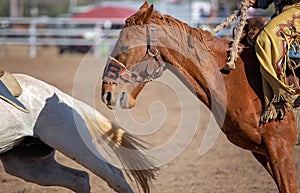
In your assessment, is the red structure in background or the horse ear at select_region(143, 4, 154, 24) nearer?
the horse ear at select_region(143, 4, 154, 24)

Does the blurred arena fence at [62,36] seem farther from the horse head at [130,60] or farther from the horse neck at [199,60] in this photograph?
the horse head at [130,60]

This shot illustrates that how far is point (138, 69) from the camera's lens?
3.64 m

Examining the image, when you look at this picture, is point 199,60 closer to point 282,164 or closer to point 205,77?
point 205,77

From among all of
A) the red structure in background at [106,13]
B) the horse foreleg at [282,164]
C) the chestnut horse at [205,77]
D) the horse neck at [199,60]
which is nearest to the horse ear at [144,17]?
the chestnut horse at [205,77]

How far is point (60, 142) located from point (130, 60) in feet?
3.43

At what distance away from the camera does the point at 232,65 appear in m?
3.81

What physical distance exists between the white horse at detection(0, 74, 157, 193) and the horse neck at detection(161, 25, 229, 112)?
91cm

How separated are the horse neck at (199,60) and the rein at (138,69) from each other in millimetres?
120

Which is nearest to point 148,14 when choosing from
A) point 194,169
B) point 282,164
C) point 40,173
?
point 282,164

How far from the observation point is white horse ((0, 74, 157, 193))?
14.1 feet

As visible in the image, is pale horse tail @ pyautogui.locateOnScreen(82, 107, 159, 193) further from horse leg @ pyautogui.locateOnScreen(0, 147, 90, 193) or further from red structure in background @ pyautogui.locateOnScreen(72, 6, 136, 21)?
red structure in background @ pyautogui.locateOnScreen(72, 6, 136, 21)

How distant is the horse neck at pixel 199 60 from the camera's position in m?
3.78

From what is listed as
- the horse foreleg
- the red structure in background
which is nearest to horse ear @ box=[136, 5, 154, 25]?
the horse foreleg

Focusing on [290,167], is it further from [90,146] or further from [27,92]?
[27,92]
